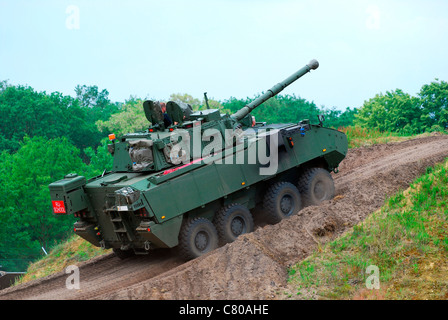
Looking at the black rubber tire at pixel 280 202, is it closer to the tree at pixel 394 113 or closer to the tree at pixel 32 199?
the tree at pixel 394 113

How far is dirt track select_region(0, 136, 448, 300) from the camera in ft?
34.3

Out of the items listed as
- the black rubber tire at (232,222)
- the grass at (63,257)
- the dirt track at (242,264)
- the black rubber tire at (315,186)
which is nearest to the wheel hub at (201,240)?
the black rubber tire at (232,222)

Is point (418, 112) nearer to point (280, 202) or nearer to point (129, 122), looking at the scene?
point (129, 122)

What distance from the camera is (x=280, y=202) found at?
14359 mm

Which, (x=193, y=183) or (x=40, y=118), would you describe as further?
(x=40, y=118)

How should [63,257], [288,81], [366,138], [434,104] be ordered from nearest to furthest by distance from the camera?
1. [288,81]
2. [63,257]
3. [366,138]
4. [434,104]

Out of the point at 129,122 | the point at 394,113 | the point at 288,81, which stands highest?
the point at 129,122

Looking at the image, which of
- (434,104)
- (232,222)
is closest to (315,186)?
(232,222)

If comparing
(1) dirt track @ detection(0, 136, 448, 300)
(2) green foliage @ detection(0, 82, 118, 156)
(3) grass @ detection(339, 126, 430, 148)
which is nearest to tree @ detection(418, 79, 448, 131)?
(3) grass @ detection(339, 126, 430, 148)

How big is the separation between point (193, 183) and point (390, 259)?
443cm

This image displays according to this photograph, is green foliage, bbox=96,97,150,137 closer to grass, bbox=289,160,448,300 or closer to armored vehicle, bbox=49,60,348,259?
armored vehicle, bbox=49,60,348,259

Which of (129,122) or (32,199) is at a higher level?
(129,122)

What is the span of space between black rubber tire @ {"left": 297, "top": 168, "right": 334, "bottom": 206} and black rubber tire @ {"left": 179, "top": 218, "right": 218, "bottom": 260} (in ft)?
9.83

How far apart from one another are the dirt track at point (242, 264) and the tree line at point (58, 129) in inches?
601
